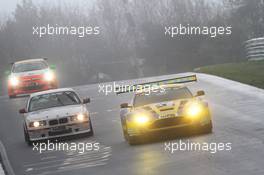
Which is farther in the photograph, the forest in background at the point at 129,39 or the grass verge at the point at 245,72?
the forest in background at the point at 129,39

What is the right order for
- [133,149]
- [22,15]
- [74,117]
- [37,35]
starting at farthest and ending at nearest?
[22,15] < [37,35] < [74,117] < [133,149]

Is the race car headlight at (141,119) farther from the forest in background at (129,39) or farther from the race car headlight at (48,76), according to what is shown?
the forest in background at (129,39)

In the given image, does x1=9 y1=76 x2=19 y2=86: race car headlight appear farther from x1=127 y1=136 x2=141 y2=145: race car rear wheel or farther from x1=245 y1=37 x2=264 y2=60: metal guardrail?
x1=127 y1=136 x2=141 y2=145: race car rear wheel

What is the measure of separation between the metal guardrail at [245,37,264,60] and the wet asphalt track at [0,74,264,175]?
36.1ft

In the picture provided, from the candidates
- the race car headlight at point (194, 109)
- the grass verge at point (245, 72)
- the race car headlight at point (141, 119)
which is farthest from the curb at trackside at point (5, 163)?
the grass verge at point (245, 72)

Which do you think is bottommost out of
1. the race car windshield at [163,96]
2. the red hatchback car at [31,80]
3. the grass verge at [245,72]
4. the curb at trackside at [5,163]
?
the curb at trackside at [5,163]

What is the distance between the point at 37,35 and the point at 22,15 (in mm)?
8404

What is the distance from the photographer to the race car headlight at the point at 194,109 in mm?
15891

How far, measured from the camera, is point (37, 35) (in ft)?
254

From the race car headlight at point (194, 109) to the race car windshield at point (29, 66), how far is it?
693 inches

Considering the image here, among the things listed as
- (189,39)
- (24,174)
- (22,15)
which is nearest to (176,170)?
(24,174)

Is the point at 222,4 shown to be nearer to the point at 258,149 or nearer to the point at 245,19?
the point at 245,19

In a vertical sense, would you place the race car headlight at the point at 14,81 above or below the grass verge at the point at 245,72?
above

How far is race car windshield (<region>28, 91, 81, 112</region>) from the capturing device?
65.3 feet
